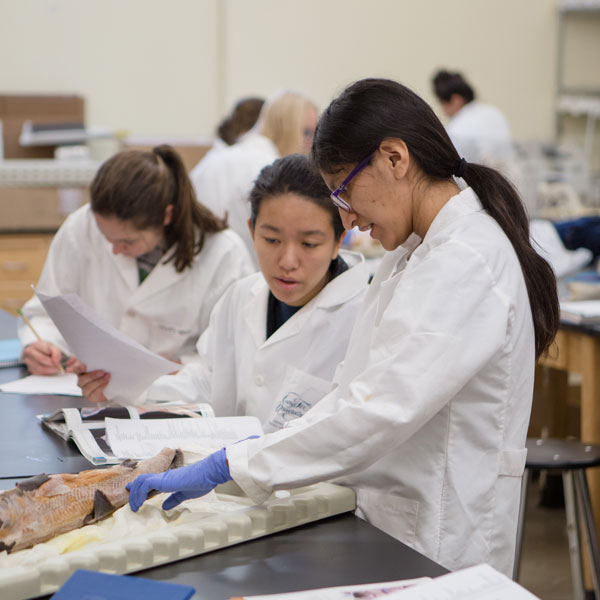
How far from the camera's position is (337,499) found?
1.13 m

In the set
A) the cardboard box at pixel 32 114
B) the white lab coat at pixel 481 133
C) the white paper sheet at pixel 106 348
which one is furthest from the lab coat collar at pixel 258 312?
the white lab coat at pixel 481 133

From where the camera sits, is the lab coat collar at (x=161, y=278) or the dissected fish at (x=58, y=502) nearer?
the dissected fish at (x=58, y=502)

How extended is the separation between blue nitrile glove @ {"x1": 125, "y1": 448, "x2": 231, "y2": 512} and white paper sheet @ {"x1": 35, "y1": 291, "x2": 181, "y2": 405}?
17.9 inches

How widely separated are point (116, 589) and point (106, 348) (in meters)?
0.73

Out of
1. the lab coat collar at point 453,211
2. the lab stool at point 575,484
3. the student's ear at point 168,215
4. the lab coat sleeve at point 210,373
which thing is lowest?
the lab stool at point 575,484

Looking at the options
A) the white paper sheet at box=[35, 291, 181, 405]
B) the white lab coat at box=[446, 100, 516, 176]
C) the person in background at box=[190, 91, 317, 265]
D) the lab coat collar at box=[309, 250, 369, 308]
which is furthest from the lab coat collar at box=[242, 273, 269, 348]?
the white lab coat at box=[446, 100, 516, 176]

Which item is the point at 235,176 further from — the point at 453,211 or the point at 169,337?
the point at 453,211

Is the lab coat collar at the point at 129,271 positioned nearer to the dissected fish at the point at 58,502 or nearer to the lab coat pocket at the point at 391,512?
the dissected fish at the point at 58,502

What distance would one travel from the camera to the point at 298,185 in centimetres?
155

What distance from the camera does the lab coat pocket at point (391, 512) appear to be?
3.69 feet

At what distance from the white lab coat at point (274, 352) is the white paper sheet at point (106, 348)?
14 cm

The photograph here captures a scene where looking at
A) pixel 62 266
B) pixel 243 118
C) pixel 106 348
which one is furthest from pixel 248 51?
pixel 106 348

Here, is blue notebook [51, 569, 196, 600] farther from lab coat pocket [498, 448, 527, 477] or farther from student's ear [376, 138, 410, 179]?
student's ear [376, 138, 410, 179]

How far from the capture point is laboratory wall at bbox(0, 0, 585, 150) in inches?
191
